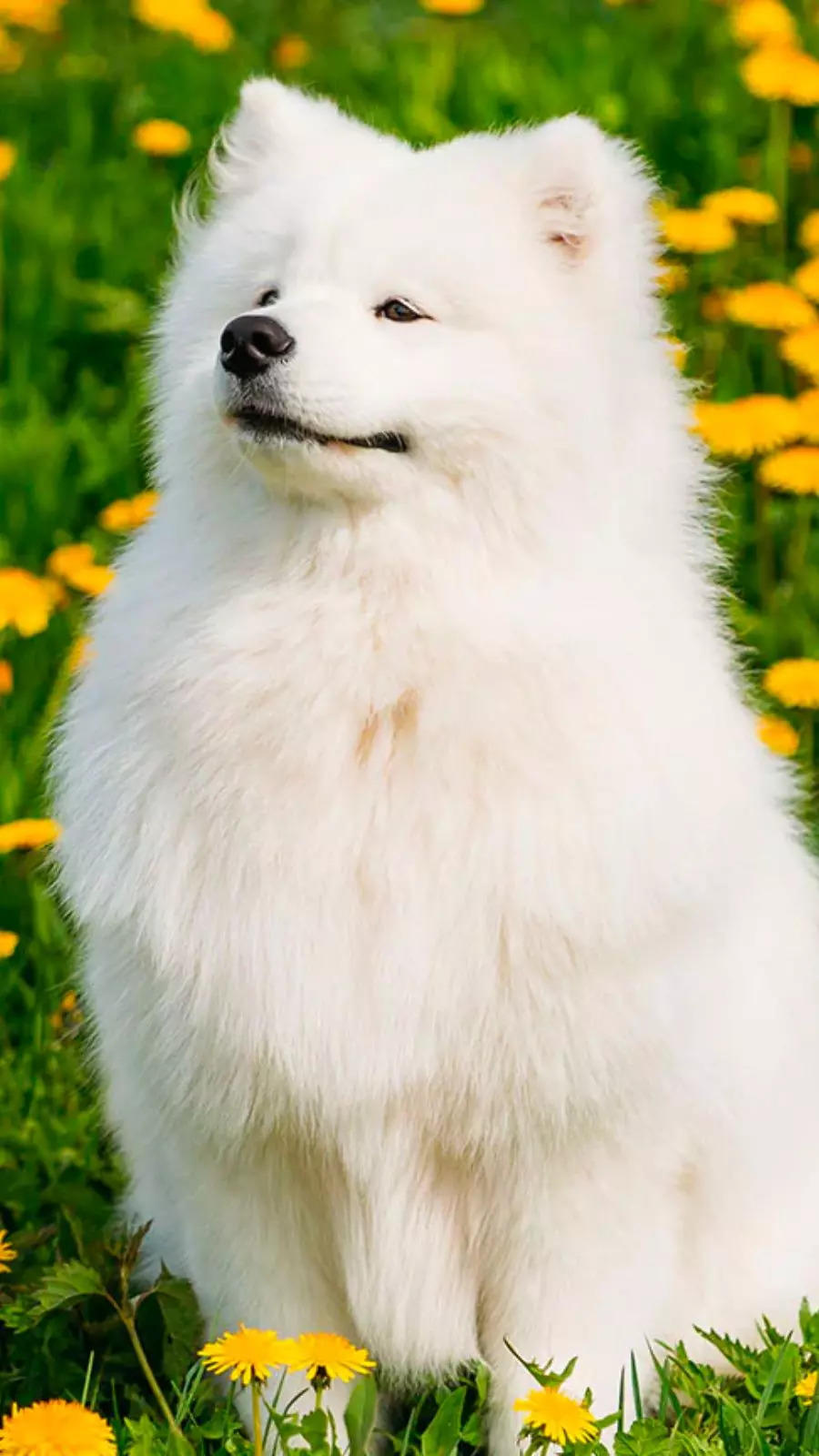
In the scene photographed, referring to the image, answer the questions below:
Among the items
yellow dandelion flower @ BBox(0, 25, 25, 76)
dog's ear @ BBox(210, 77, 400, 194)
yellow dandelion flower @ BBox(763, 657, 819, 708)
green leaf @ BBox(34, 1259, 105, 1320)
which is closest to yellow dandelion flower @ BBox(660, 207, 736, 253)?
yellow dandelion flower @ BBox(763, 657, 819, 708)

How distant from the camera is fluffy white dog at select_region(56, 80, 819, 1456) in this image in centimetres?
276

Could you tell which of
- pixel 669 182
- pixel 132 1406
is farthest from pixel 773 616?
pixel 132 1406

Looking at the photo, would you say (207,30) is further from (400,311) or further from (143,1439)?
(143,1439)

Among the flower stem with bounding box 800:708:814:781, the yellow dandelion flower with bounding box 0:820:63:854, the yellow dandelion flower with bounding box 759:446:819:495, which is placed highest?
the yellow dandelion flower with bounding box 759:446:819:495

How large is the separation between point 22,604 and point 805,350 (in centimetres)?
184

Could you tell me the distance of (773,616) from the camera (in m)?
4.88

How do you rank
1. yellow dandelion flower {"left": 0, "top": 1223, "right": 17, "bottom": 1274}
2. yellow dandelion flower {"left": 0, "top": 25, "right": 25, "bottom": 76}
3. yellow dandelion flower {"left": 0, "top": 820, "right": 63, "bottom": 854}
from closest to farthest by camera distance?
yellow dandelion flower {"left": 0, "top": 1223, "right": 17, "bottom": 1274}, yellow dandelion flower {"left": 0, "top": 820, "right": 63, "bottom": 854}, yellow dandelion flower {"left": 0, "top": 25, "right": 25, "bottom": 76}

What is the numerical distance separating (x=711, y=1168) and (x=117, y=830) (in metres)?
0.97

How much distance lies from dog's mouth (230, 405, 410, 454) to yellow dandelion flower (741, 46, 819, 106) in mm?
2914

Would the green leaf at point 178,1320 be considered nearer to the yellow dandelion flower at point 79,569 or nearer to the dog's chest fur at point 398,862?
the dog's chest fur at point 398,862

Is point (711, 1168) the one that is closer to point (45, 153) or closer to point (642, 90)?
point (642, 90)

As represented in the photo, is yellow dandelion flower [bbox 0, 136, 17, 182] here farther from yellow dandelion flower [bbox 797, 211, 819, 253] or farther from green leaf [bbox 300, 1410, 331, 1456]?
green leaf [bbox 300, 1410, 331, 1456]

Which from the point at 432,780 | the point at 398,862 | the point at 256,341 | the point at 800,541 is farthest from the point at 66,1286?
the point at 800,541

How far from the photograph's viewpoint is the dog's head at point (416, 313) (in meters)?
2.72
